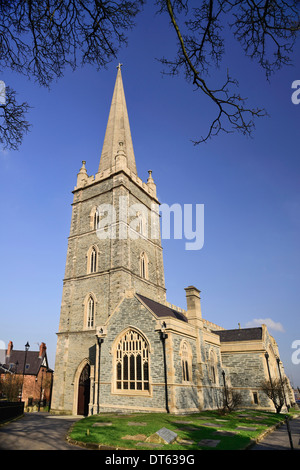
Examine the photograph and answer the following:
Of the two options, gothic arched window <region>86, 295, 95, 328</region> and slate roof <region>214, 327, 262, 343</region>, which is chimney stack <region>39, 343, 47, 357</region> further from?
slate roof <region>214, 327, 262, 343</region>

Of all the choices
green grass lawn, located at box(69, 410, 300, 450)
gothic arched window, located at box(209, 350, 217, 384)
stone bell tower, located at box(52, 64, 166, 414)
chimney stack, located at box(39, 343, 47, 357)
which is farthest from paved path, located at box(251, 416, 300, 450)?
chimney stack, located at box(39, 343, 47, 357)

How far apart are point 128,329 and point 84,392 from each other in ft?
28.4

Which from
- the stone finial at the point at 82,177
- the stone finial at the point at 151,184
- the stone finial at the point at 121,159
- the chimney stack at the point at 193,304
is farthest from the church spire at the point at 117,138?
the chimney stack at the point at 193,304

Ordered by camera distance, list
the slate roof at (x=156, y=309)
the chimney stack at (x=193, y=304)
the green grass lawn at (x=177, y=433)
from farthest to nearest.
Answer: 1. the chimney stack at (x=193, y=304)
2. the slate roof at (x=156, y=309)
3. the green grass lawn at (x=177, y=433)

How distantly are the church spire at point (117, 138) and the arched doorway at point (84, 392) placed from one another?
2023cm

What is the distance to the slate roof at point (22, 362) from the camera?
163 feet

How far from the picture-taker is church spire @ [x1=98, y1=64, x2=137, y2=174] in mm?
33812

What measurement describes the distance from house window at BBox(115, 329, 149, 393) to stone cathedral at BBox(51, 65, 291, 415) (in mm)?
59

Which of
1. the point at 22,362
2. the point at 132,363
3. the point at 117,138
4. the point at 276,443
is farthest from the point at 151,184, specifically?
the point at 22,362

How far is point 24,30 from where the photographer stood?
537 cm

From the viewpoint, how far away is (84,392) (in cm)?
2427

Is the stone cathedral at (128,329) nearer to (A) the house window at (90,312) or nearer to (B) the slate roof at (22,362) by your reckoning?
(A) the house window at (90,312)

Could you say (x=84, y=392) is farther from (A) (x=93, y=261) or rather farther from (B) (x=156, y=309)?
(A) (x=93, y=261)
